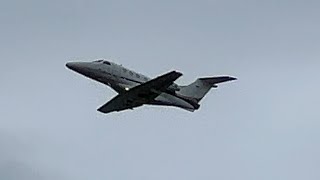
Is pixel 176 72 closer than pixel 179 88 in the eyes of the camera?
Yes

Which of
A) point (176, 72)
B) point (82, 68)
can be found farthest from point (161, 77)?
point (82, 68)

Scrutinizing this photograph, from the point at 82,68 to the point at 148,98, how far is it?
27.5 ft

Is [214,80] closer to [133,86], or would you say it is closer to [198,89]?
[198,89]

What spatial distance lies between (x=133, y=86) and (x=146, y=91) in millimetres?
4008

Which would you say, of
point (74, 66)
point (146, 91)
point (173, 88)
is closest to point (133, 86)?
point (146, 91)

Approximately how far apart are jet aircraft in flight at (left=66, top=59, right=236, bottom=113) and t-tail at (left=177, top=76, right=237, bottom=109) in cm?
2

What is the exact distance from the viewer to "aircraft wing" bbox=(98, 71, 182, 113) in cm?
11669

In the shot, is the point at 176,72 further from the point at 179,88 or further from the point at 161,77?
the point at 179,88

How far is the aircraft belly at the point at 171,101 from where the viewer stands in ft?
397

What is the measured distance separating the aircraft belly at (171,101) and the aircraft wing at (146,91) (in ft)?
6.32

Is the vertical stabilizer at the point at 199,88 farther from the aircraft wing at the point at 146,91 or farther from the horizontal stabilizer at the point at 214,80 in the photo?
the aircraft wing at the point at 146,91

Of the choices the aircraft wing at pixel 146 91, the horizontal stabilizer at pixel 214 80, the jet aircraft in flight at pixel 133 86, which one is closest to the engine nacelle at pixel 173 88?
the jet aircraft in flight at pixel 133 86

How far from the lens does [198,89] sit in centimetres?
13050

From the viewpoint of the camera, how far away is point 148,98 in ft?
388
